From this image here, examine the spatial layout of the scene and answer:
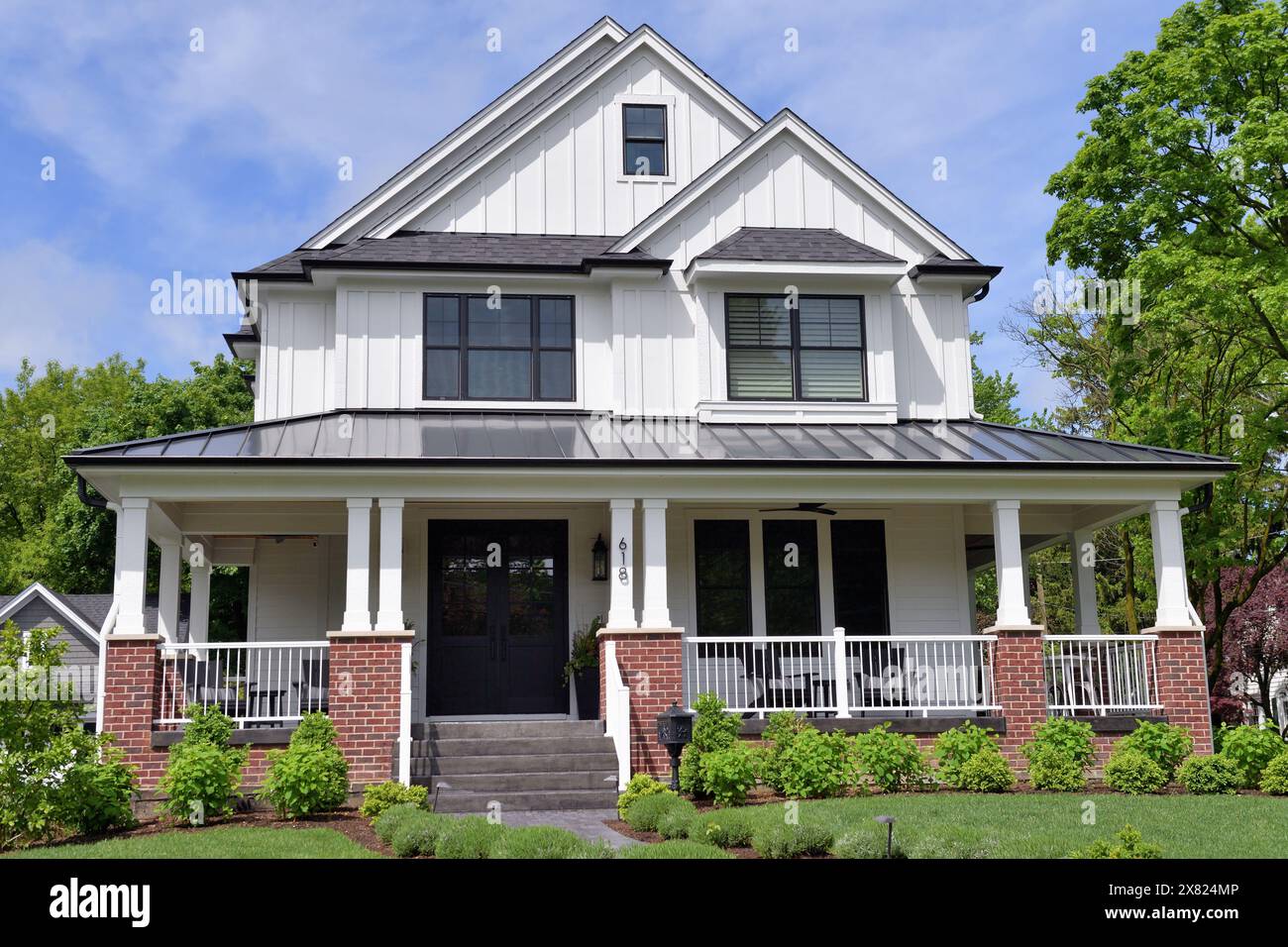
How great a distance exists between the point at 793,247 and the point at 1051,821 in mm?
9579

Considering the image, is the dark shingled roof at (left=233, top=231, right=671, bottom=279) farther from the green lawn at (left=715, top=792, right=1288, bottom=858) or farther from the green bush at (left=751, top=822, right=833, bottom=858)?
the green bush at (left=751, top=822, right=833, bottom=858)

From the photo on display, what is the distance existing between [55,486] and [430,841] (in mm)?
38620

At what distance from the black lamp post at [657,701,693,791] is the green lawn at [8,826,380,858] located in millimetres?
3661

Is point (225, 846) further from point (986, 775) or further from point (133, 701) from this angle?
point (986, 775)

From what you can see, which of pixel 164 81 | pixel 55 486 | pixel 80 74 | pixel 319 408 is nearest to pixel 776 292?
pixel 319 408

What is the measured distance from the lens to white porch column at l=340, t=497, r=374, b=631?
46.5 ft

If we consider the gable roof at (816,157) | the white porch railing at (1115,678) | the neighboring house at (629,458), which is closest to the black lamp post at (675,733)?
the neighboring house at (629,458)

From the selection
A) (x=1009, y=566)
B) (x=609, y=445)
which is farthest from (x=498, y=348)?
(x=1009, y=566)

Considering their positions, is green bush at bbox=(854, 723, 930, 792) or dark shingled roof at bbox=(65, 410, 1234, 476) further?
dark shingled roof at bbox=(65, 410, 1234, 476)

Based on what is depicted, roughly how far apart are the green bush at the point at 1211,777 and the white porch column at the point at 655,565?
19.8 feet

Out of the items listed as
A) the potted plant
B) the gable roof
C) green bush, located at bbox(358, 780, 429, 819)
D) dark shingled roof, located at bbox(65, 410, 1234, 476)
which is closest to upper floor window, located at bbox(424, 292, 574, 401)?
dark shingled roof, located at bbox(65, 410, 1234, 476)

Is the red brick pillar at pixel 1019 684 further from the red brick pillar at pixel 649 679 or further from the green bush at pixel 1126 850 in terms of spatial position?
the green bush at pixel 1126 850

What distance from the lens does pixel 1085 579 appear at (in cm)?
1850
